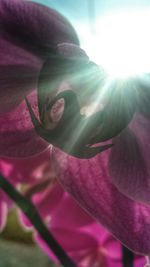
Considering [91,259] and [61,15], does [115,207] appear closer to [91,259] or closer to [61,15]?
[61,15]

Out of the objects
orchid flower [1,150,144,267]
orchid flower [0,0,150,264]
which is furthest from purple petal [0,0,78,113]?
orchid flower [1,150,144,267]

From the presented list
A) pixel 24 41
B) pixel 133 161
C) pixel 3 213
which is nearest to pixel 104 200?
pixel 133 161

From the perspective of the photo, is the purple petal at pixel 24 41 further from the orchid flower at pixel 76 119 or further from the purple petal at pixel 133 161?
the purple petal at pixel 133 161

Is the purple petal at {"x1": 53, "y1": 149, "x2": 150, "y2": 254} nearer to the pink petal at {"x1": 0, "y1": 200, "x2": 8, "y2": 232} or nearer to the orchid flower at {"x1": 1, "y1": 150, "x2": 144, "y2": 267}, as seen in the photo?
the orchid flower at {"x1": 1, "y1": 150, "x2": 144, "y2": 267}

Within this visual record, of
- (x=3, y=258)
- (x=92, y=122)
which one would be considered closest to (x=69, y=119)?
(x=92, y=122)

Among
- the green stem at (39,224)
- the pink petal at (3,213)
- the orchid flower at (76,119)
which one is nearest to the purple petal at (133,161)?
the orchid flower at (76,119)

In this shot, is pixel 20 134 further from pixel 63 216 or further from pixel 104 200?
pixel 63 216
